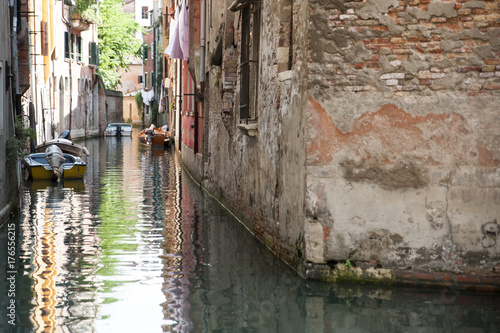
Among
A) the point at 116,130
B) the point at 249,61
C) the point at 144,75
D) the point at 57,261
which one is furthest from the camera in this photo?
the point at 144,75

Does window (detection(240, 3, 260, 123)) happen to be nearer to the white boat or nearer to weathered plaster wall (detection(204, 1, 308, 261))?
weathered plaster wall (detection(204, 1, 308, 261))

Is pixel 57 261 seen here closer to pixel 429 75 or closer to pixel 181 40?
pixel 429 75

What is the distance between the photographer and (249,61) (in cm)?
1052

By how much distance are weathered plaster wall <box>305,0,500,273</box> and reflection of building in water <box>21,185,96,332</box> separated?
239 centimetres

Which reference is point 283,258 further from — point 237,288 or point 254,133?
point 254,133

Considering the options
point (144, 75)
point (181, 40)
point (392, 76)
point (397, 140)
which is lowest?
point (397, 140)

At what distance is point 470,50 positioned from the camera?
6895 mm

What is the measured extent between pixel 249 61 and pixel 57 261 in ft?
13.4

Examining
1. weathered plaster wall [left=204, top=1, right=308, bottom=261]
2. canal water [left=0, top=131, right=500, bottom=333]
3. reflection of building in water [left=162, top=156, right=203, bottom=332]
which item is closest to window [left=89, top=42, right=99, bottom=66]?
reflection of building in water [left=162, top=156, right=203, bottom=332]

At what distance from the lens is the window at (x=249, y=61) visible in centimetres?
1061

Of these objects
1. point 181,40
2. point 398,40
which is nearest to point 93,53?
point 181,40

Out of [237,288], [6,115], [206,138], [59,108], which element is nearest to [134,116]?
[59,108]

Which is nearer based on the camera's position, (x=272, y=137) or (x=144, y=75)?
(x=272, y=137)

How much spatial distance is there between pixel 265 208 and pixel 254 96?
217 centimetres
